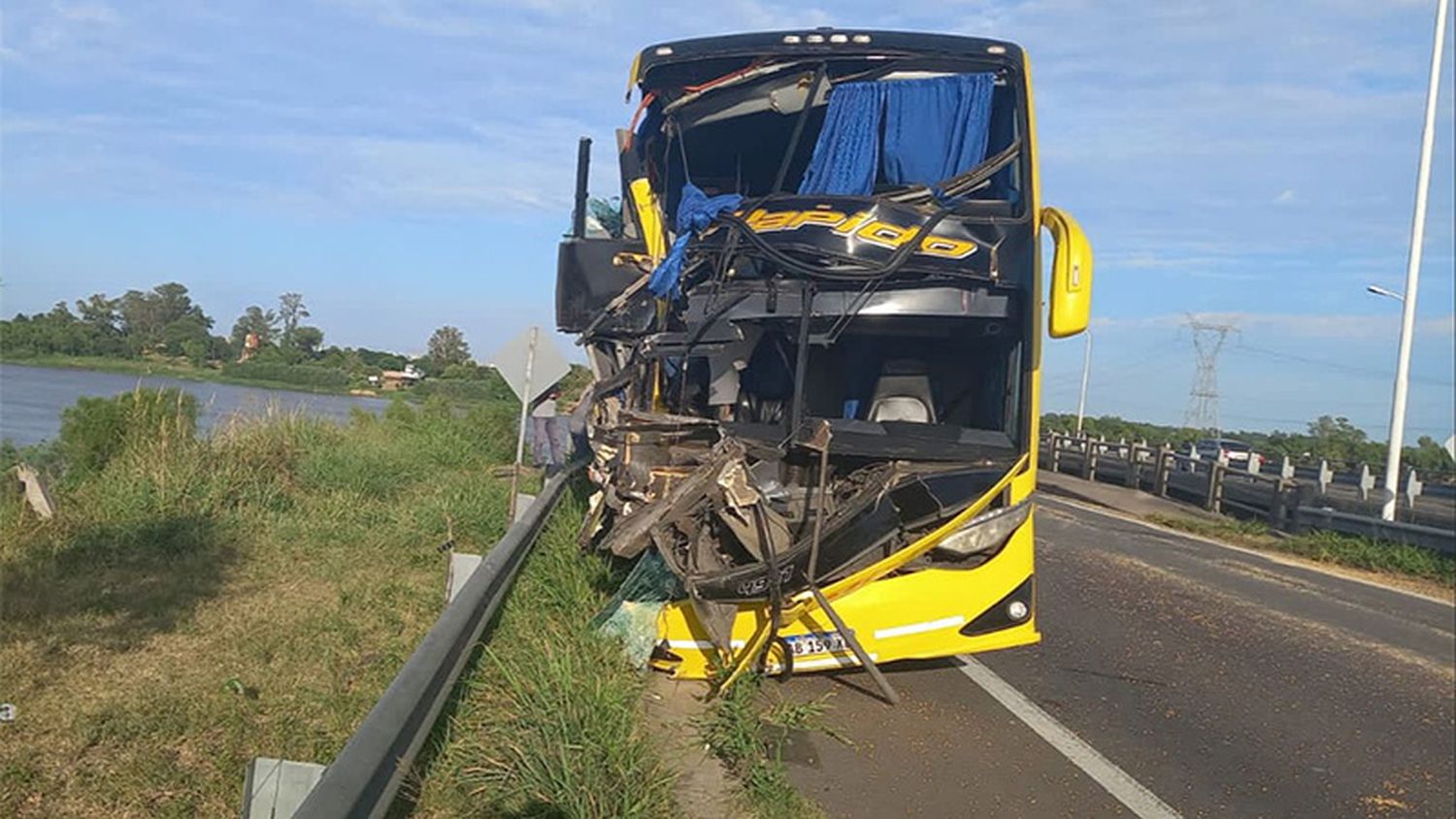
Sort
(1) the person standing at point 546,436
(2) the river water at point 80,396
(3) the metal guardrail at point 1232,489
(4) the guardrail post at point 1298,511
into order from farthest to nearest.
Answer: (4) the guardrail post at point 1298,511, (3) the metal guardrail at point 1232,489, (1) the person standing at point 546,436, (2) the river water at point 80,396

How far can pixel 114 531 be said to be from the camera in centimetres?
915

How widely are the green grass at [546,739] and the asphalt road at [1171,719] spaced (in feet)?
3.13

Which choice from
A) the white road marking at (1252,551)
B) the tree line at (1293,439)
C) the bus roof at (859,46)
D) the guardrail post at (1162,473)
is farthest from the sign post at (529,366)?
the tree line at (1293,439)

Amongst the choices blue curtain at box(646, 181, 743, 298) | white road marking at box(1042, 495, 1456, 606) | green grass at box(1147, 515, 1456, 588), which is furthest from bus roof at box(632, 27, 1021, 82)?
green grass at box(1147, 515, 1456, 588)

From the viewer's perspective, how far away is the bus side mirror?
6.25 meters

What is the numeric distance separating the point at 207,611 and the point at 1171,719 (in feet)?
19.9

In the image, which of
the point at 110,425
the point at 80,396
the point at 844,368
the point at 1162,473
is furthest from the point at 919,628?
the point at 1162,473

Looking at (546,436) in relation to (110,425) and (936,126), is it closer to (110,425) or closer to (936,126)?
(110,425)

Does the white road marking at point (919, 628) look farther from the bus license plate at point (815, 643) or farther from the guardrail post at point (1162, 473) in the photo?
the guardrail post at point (1162, 473)

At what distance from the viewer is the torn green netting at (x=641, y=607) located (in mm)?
6281

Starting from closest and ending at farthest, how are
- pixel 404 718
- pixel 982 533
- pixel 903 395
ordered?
pixel 404 718
pixel 982 533
pixel 903 395

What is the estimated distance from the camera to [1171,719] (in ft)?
21.9

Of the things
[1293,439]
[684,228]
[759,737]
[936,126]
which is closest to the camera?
[759,737]

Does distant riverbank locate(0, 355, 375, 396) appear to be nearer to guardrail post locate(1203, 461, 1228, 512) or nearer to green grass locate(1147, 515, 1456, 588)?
green grass locate(1147, 515, 1456, 588)
